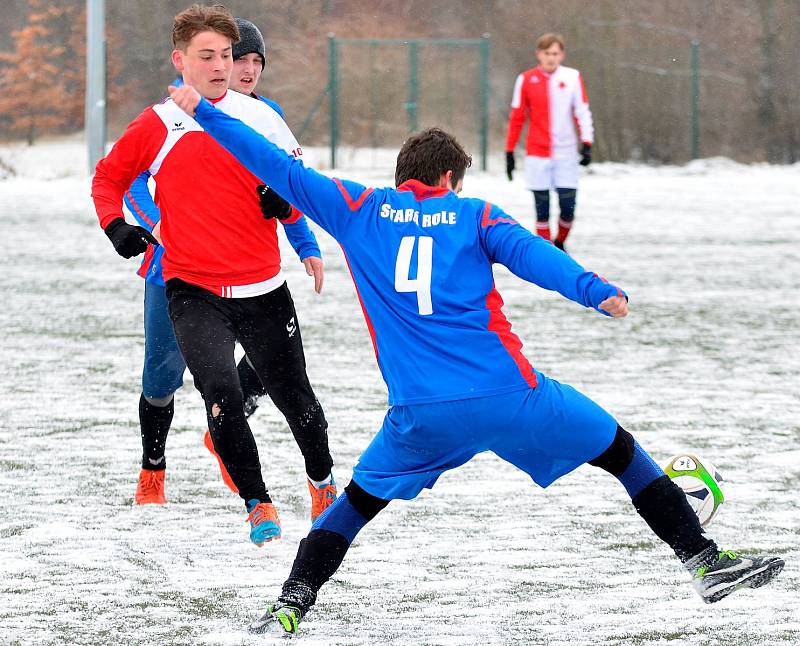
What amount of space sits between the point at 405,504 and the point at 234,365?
1.04 meters

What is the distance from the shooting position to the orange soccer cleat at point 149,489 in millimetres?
4953

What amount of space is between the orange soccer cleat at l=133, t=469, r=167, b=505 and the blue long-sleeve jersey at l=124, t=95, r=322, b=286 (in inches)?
29.7

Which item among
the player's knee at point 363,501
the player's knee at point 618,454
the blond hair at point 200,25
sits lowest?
the player's knee at point 363,501

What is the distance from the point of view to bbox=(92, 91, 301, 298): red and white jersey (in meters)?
4.35

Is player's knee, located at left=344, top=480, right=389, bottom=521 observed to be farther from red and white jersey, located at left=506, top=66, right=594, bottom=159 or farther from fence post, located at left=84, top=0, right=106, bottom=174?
fence post, located at left=84, top=0, right=106, bottom=174

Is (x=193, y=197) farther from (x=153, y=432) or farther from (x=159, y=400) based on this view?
(x=153, y=432)

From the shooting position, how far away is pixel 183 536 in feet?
14.9

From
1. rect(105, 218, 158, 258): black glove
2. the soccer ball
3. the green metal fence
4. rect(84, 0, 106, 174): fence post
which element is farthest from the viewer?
the green metal fence

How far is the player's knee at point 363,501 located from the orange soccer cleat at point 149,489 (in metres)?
1.55

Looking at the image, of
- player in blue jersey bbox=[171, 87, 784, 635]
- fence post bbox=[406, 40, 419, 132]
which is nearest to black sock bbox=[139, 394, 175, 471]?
player in blue jersey bbox=[171, 87, 784, 635]

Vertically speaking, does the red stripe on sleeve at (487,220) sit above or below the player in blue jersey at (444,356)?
above

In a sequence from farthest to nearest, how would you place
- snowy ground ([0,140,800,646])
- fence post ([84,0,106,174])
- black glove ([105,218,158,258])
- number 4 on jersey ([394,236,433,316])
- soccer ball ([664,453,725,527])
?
1. fence post ([84,0,106,174])
2. soccer ball ([664,453,725,527])
3. black glove ([105,218,158,258])
4. snowy ground ([0,140,800,646])
5. number 4 on jersey ([394,236,433,316])

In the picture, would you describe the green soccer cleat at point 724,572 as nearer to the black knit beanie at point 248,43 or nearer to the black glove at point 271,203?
the black glove at point 271,203

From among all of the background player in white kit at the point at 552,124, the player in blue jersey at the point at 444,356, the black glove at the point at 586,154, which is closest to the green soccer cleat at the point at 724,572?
the player in blue jersey at the point at 444,356
